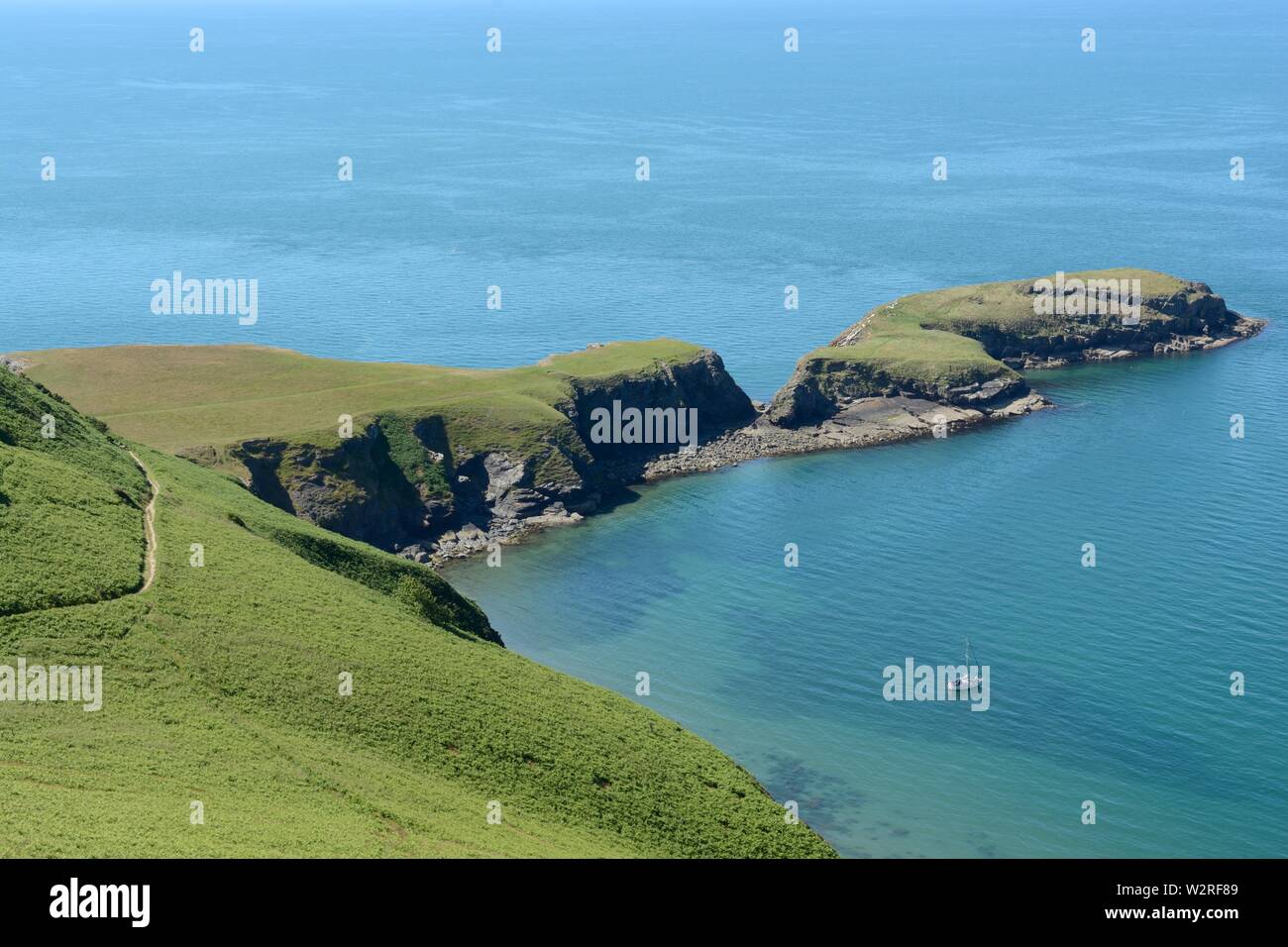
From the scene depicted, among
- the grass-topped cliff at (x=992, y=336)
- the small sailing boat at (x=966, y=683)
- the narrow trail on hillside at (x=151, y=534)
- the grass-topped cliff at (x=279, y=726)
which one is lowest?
the small sailing boat at (x=966, y=683)

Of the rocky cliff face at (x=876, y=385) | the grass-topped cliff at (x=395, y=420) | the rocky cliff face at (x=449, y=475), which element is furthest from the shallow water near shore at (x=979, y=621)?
the grass-topped cliff at (x=395, y=420)

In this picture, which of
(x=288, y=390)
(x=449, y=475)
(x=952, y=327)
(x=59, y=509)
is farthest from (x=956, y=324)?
(x=59, y=509)

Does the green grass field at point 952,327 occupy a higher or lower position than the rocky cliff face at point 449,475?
higher

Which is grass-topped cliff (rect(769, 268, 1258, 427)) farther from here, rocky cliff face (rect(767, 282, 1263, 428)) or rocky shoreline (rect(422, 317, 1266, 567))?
rocky shoreline (rect(422, 317, 1266, 567))

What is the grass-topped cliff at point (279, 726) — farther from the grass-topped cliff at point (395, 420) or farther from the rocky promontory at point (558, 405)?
the rocky promontory at point (558, 405)

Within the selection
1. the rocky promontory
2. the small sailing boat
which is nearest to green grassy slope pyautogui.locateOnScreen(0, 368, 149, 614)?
the rocky promontory

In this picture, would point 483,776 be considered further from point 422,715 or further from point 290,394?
point 290,394

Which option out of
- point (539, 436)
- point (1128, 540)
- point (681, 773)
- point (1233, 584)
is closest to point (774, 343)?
point (539, 436)

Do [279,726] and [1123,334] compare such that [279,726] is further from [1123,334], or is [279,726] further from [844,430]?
[1123,334]
